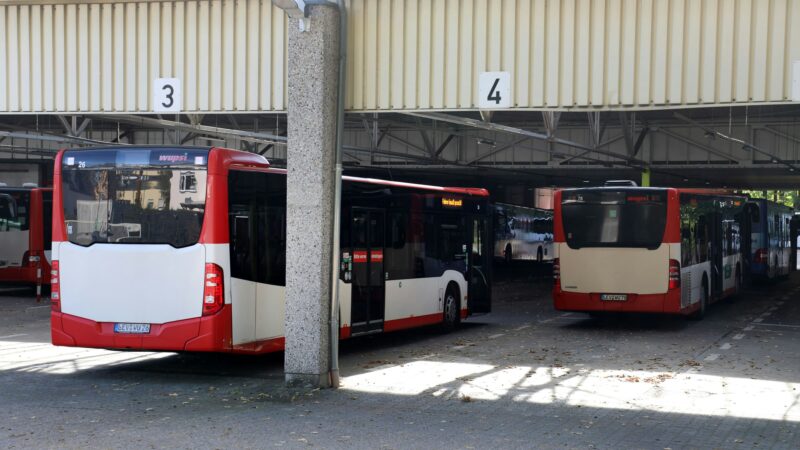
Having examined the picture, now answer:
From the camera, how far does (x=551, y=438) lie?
919cm

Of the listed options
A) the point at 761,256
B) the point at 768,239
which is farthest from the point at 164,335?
the point at 768,239

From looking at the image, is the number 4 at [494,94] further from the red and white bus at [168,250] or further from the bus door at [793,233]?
the bus door at [793,233]

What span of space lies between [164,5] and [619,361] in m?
8.12

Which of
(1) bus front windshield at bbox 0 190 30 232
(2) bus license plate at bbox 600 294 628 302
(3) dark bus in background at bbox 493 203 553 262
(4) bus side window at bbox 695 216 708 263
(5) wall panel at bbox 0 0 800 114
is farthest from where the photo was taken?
(3) dark bus in background at bbox 493 203 553 262

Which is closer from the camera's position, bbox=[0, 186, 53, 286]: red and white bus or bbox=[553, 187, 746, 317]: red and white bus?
bbox=[553, 187, 746, 317]: red and white bus

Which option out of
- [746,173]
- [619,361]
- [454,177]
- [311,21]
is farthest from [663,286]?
[454,177]

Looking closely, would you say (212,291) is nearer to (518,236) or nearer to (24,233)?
(24,233)

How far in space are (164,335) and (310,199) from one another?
245cm

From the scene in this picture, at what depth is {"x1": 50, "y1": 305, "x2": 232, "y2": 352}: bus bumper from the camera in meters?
12.2

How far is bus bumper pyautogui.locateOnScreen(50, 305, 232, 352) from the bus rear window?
96cm

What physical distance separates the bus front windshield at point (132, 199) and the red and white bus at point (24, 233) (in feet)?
53.9

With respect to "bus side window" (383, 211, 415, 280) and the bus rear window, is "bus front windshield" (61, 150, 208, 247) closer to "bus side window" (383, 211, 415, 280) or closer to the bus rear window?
the bus rear window

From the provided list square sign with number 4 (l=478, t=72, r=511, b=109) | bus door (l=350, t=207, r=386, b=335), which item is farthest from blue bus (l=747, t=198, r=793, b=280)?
square sign with number 4 (l=478, t=72, r=511, b=109)

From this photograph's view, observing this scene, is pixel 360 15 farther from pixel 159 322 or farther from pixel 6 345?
pixel 6 345
